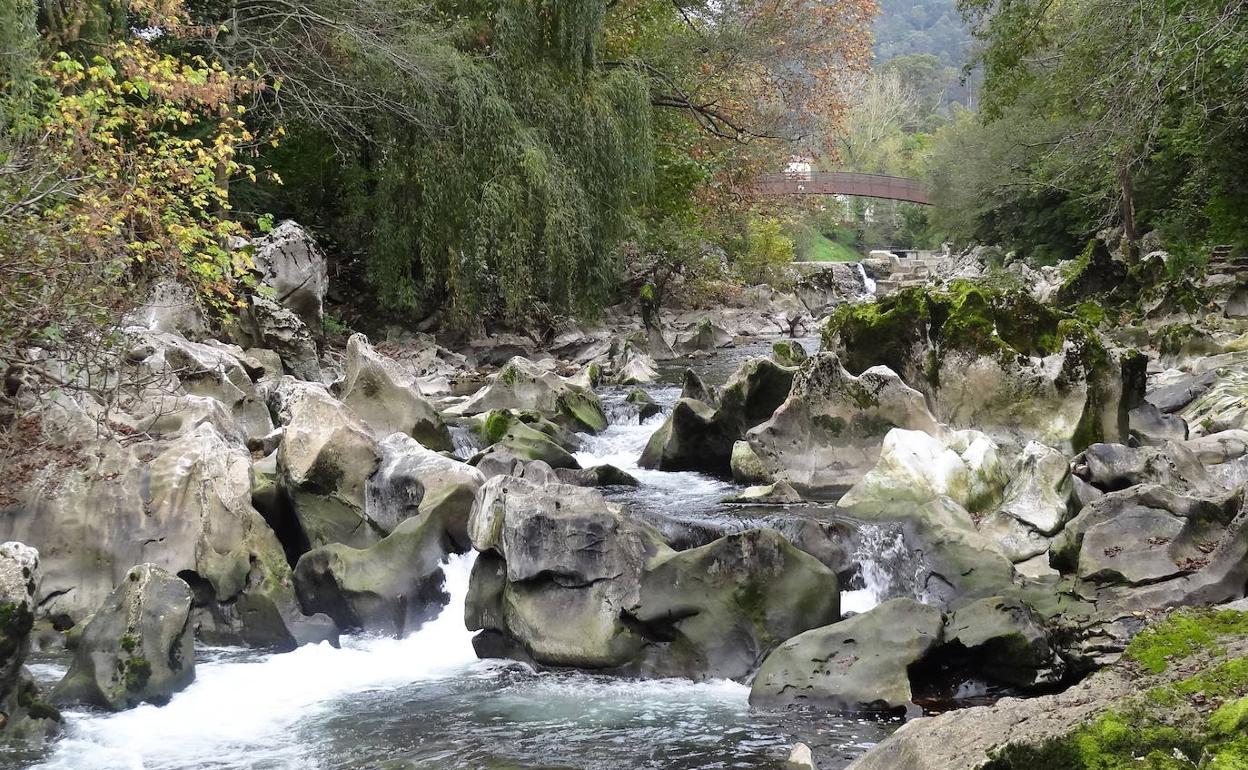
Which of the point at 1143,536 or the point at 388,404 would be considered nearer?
the point at 1143,536

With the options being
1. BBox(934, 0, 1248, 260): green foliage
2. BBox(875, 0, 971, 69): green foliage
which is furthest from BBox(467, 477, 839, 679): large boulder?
BBox(875, 0, 971, 69): green foliage

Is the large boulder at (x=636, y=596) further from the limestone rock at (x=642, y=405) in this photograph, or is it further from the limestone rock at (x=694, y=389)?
the limestone rock at (x=642, y=405)

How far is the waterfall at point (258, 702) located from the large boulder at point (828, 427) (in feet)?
10.7

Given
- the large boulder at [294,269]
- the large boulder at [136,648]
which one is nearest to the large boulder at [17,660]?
the large boulder at [136,648]

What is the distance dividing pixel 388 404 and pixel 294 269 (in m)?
5.62

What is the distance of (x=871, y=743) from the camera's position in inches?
212

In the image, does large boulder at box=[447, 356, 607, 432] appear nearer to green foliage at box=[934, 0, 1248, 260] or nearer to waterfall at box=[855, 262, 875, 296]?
green foliage at box=[934, 0, 1248, 260]

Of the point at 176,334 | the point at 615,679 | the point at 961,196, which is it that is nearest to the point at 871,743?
the point at 615,679

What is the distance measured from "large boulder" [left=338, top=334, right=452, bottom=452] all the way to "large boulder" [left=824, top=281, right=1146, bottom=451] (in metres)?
4.06

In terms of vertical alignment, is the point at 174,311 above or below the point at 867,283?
below

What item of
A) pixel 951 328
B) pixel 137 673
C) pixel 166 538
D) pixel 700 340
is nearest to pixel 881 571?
pixel 951 328

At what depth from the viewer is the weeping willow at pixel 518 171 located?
1600cm

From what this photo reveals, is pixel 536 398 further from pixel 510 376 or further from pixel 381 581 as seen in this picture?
pixel 381 581

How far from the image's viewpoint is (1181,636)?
10.5 feet
